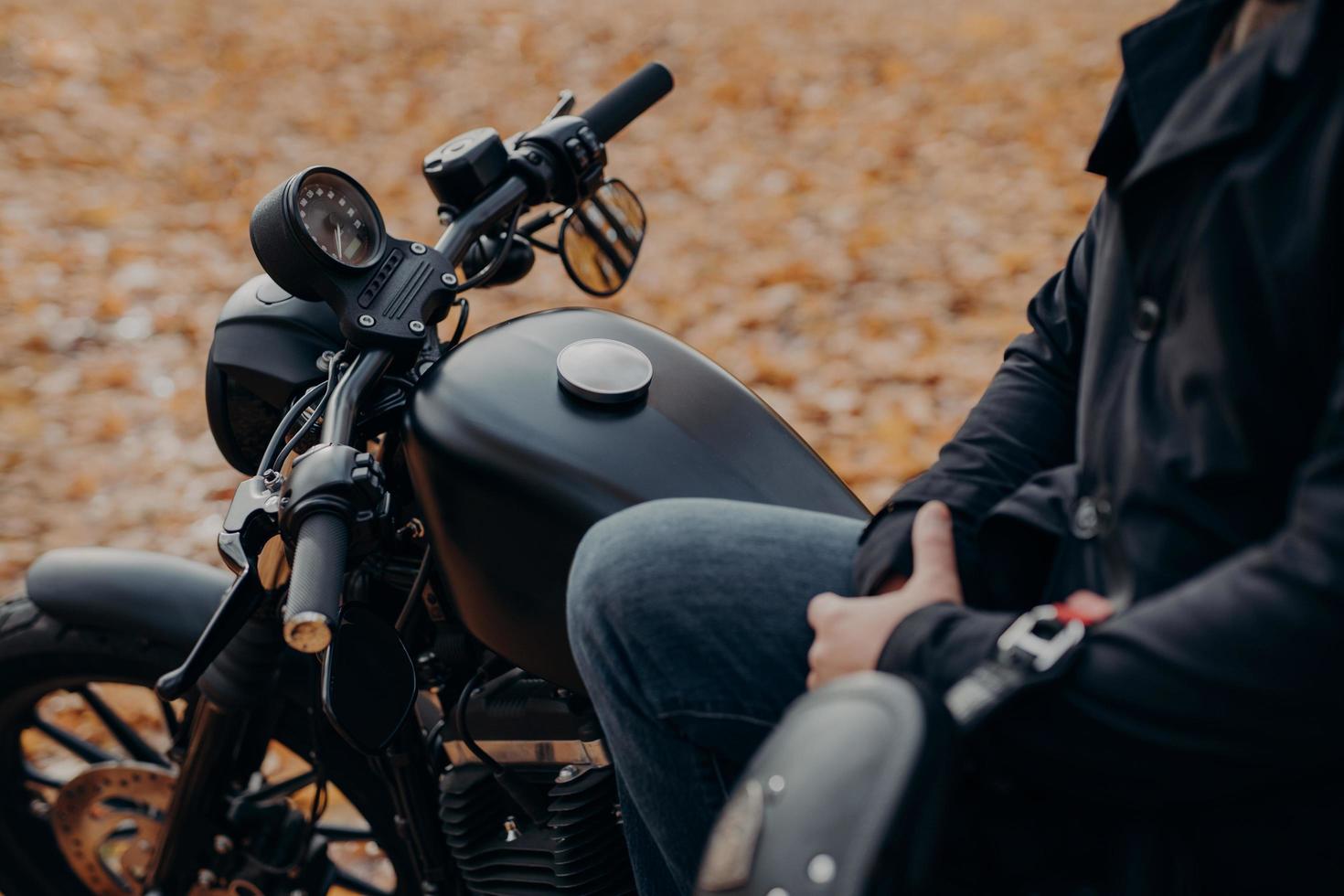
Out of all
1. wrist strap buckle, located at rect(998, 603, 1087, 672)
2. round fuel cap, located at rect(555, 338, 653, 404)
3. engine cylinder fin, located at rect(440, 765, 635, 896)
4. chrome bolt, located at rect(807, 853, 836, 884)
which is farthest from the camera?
engine cylinder fin, located at rect(440, 765, 635, 896)

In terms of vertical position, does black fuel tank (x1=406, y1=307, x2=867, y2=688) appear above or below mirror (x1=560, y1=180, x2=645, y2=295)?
below

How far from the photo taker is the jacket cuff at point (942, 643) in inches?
33.6

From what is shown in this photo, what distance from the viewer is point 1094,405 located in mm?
910

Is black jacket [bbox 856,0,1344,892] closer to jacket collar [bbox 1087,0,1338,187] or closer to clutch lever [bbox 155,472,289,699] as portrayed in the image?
jacket collar [bbox 1087,0,1338,187]

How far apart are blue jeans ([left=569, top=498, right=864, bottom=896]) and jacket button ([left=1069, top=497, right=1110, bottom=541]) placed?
0.26 meters

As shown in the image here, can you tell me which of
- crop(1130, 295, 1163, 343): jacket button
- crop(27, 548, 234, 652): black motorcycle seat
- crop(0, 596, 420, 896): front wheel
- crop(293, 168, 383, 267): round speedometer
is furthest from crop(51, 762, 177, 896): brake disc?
crop(1130, 295, 1163, 343): jacket button

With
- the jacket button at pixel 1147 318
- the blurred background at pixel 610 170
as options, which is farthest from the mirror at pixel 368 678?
the blurred background at pixel 610 170

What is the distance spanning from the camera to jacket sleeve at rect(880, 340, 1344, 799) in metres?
0.73

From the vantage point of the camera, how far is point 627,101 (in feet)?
5.34

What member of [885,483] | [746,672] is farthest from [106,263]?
[746,672]

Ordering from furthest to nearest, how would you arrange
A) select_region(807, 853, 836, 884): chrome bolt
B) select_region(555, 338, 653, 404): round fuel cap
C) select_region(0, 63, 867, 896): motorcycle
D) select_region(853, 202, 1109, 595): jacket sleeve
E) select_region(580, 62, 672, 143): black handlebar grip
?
select_region(580, 62, 672, 143): black handlebar grip → select_region(555, 338, 653, 404): round fuel cap → select_region(0, 63, 867, 896): motorcycle → select_region(853, 202, 1109, 595): jacket sleeve → select_region(807, 853, 836, 884): chrome bolt

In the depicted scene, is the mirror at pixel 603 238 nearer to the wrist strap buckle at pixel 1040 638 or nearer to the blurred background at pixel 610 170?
the wrist strap buckle at pixel 1040 638

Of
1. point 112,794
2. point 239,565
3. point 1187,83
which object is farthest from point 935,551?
point 112,794

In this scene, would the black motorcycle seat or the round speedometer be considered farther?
the black motorcycle seat
